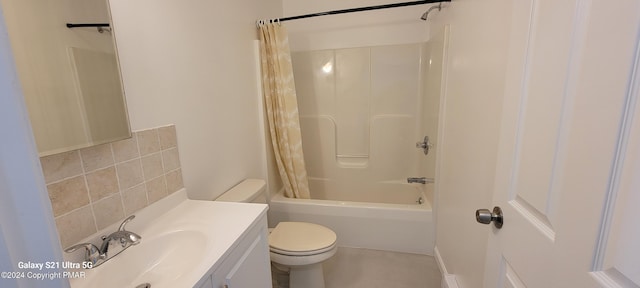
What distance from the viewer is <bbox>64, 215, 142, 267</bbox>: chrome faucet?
0.82 m

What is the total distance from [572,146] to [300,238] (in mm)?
1395

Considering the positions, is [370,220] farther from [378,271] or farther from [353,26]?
[353,26]

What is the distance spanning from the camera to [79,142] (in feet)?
2.68

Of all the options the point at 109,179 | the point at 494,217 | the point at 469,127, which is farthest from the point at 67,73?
the point at 469,127

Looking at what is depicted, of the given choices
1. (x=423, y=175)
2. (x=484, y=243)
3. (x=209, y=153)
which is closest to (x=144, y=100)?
(x=209, y=153)

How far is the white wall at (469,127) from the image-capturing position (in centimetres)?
105

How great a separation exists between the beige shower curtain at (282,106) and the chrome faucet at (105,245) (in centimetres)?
133

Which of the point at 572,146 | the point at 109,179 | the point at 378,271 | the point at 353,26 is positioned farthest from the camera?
the point at 353,26

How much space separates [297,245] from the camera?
153 centimetres

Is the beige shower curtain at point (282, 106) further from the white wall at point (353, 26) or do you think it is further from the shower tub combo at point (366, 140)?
the white wall at point (353, 26)

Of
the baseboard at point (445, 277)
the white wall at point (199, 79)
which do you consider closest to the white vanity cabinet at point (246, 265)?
the white wall at point (199, 79)

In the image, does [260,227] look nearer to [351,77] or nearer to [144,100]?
[144,100]

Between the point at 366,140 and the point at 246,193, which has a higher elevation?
the point at 366,140

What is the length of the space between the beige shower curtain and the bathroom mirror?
3.98ft
